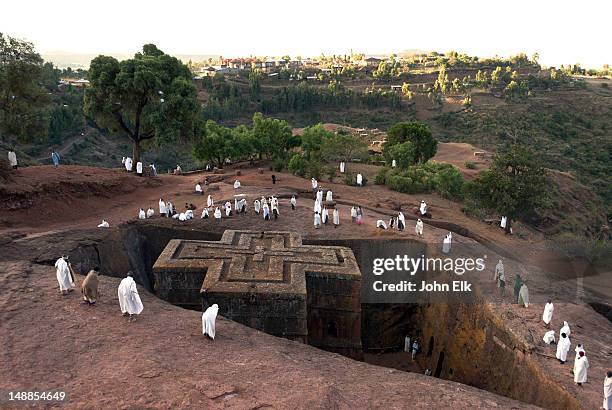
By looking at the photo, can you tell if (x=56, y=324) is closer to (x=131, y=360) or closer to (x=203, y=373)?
(x=131, y=360)

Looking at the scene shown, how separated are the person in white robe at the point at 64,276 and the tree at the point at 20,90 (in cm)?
1617

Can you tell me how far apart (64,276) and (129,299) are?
2107 mm

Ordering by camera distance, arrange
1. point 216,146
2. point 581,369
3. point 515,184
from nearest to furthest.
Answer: point 581,369 < point 515,184 < point 216,146

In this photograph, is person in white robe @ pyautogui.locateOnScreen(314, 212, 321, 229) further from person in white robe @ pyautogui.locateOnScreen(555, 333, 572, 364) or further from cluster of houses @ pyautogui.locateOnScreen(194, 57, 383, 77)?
cluster of houses @ pyautogui.locateOnScreen(194, 57, 383, 77)

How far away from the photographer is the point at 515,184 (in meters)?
25.2

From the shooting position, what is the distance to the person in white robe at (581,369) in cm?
962

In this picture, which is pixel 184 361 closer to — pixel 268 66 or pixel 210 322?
pixel 210 322

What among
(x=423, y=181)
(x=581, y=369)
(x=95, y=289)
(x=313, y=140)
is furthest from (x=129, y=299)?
(x=313, y=140)

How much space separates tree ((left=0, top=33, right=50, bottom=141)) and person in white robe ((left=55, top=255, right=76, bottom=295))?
53.0 ft

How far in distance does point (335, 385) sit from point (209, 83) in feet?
267

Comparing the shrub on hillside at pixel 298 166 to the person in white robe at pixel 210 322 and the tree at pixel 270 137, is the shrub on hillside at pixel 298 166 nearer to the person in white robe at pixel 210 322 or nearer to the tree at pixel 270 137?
the tree at pixel 270 137

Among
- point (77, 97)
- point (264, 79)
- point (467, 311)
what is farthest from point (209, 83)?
point (467, 311)

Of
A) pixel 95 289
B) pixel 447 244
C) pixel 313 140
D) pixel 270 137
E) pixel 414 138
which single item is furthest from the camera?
pixel 414 138

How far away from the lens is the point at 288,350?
1027 cm
